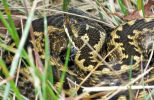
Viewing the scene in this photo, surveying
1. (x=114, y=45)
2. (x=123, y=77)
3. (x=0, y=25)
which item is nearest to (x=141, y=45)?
(x=114, y=45)

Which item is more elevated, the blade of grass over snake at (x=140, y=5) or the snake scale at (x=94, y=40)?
the blade of grass over snake at (x=140, y=5)

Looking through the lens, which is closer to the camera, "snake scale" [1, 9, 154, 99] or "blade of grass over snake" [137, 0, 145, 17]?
"snake scale" [1, 9, 154, 99]

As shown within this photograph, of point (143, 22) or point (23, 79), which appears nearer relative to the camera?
point (23, 79)

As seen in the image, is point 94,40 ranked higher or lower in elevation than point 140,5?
lower

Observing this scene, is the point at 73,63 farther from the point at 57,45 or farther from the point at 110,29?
the point at 110,29

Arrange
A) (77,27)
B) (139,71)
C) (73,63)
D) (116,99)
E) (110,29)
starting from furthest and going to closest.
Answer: (110,29) < (77,27) < (73,63) < (139,71) < (116,99)

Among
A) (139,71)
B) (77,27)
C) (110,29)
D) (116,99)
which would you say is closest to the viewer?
(116,99)

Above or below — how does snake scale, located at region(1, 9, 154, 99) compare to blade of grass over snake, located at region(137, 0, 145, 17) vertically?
below

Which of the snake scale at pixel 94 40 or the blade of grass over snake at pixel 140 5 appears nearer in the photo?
the snake scale at pixel 94 40
